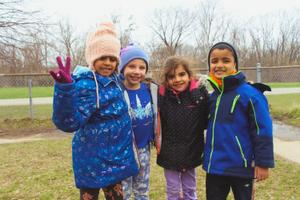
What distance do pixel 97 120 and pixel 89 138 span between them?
125mm

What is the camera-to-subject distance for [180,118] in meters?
2.75

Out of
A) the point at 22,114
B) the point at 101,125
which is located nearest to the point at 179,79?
the point at 101,125

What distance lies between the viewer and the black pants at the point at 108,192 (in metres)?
2.34

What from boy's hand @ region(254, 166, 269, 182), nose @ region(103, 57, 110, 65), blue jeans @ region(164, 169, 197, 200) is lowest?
blue jeans @ region(164, 169, 197, 200)

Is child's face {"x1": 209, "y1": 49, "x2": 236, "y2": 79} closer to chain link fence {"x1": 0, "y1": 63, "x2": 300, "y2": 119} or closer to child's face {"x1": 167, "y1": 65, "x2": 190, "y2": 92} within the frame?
child's face {"x1": 167, "y1": 65, "x2": 190, "y2": 92}

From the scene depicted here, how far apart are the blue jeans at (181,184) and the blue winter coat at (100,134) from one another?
62 centimetres

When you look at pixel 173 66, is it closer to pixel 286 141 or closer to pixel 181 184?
pixel 181 184

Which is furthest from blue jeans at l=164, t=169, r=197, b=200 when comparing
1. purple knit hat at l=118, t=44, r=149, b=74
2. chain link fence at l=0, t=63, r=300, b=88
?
chain link fence at l=0, t=63, r=300, b=88

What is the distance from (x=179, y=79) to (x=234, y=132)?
1.99 ft

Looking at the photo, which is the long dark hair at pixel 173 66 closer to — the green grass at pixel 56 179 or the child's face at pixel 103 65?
the child's face at pixel 103 65

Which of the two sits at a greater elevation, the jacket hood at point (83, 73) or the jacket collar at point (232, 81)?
the jacket hood at point (83, 73)

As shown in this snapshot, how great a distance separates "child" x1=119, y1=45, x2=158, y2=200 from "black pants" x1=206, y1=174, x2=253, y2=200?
0.52 metres

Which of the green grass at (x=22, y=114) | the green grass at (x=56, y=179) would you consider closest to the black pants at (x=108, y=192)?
the green grass at (x=56, y=179)

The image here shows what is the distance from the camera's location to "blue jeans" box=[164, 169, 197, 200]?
2.89 metres
